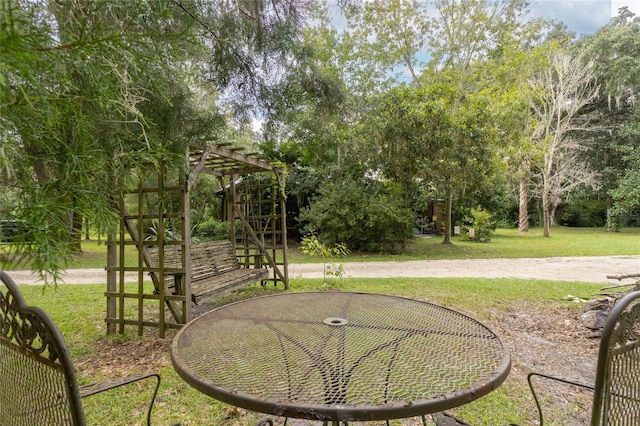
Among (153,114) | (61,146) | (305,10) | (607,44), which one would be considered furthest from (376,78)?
(607,44)

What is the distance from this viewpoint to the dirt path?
249 inches

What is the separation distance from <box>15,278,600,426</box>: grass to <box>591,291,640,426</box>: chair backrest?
47.5 inches

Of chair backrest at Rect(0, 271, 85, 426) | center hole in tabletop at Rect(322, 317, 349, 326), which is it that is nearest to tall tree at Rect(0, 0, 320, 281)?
chair backrest at Rect(0, 271, 85, 426)

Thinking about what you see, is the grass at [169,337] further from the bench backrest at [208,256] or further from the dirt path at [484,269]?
the dirt path at [484,269]

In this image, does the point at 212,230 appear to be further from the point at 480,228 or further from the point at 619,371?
the point at 619,371

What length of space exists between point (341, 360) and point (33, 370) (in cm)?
92

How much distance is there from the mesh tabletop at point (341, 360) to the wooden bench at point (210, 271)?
6.18ft

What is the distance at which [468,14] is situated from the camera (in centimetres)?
1048

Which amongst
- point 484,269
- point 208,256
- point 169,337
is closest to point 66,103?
point 169,337

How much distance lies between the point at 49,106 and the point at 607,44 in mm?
21811

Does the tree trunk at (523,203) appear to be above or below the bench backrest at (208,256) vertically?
above

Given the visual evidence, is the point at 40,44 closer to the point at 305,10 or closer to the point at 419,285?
the point at 305,10

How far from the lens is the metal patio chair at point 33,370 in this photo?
29.6 inches

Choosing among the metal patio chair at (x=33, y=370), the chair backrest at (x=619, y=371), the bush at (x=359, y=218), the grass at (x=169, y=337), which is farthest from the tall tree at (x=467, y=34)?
the metal patio chair at (x=33, y=370)
